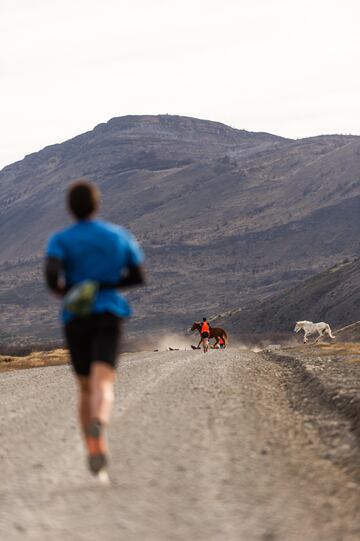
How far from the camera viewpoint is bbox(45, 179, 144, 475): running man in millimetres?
7055

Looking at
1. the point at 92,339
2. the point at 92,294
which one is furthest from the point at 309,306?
the point at 92,294

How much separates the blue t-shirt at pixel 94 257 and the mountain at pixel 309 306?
11253 cm

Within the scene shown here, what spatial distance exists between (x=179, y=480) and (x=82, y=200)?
2.66 meters

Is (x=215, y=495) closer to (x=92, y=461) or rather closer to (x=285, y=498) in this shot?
(x=285, y=498)

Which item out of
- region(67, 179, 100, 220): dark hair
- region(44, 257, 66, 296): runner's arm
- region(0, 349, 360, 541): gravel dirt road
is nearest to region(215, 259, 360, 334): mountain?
region(0, 349, 360, 541): gravel dirt road

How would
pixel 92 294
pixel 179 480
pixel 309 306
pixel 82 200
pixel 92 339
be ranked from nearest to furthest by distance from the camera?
pixel 92 294 < pixel 92 339 < pixel 82 200 < pixel 179 480 < pixel 309 306

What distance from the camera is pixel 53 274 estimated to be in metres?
7.09

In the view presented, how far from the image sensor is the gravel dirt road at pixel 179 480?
6.09 meters

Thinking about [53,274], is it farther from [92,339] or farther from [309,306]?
[309,306]

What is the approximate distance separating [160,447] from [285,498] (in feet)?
8.57

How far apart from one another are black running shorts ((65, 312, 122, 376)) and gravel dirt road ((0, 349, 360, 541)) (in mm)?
1089

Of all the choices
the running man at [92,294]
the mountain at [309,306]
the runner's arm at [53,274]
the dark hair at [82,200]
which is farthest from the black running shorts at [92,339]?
the mountain at [309,306]

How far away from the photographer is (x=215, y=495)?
707 centimetres

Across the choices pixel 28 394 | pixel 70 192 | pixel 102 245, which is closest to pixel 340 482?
pixel 102 245
